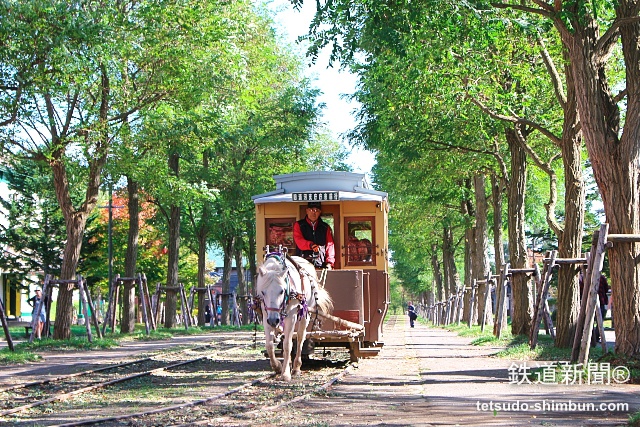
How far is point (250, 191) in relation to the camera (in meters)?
43.4

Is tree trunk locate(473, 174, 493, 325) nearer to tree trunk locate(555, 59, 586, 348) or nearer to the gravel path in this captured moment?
tree trunk locate(555, 59, 586, 348)

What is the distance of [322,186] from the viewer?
697 inches

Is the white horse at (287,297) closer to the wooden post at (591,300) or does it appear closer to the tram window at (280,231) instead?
the tram window at (280,231)

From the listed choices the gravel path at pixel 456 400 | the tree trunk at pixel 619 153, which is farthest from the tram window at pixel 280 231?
the tree trunk at pixel 619 153

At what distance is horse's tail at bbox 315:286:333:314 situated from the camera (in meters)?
15.3

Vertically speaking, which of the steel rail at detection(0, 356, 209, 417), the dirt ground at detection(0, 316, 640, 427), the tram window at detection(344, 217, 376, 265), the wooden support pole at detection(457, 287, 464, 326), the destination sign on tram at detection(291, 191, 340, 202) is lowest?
the dirt ground at detection(0, 316, 640, 427)

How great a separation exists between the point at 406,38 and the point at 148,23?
9385 millimetres

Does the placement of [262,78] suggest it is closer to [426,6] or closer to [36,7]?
[36,7]

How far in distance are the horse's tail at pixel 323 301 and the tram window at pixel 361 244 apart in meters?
1.74

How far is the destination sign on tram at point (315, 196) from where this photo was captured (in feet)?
55.8

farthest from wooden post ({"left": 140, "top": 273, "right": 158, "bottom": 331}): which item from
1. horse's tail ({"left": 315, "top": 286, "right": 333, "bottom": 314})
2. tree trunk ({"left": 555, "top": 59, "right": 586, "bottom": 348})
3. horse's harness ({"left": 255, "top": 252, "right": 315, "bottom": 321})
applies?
horse's harness ({"left": 255, "top": 252, "right": 315, "bottom": 321})

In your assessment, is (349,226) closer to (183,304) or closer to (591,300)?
(591,300)

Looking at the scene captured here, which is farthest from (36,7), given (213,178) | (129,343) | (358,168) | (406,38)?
(358,168)

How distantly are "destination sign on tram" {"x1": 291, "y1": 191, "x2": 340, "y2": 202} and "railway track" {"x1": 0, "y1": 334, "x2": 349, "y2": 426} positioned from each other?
10.5 ft
